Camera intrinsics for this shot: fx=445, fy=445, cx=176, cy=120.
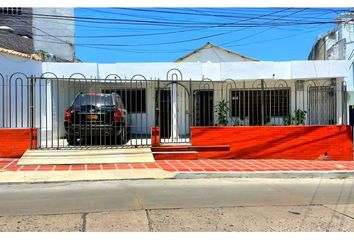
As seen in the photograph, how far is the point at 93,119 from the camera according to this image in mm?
12406

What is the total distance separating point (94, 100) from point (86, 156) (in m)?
1.94

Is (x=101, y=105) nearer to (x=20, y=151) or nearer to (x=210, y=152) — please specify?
(x=20, y=151)

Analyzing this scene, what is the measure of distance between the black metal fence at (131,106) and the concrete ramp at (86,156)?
2.09ft

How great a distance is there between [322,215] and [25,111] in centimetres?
1075

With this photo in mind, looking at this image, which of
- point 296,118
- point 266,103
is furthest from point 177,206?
point 266,103

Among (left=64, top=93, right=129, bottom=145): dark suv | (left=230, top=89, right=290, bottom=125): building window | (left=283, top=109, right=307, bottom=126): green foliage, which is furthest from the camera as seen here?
(left=230, top=89, right=290, bottom=125): building window

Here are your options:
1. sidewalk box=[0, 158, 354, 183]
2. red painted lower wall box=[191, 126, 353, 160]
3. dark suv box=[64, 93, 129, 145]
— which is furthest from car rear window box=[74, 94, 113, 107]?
red painted lower wall box=[191, 126, 353, 160]

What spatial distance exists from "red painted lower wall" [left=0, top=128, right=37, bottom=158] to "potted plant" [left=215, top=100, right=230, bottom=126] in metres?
7.42

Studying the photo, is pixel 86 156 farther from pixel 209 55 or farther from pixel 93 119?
pixel 209 55

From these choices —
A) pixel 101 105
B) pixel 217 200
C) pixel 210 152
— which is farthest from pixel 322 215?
pixel 101 105

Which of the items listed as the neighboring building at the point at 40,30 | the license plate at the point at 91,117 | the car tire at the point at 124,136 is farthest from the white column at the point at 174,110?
the neighboring building at the point at 40,30

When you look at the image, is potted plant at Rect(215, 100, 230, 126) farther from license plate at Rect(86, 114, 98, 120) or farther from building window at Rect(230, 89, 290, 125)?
license plate at Rect(86, 114, 98, 120)

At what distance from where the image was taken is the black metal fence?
1249cm

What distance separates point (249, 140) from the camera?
12.9 m
